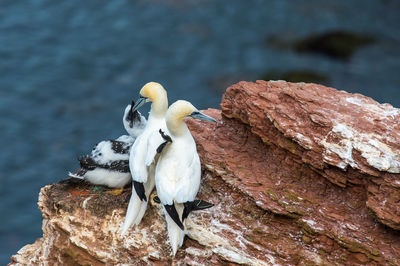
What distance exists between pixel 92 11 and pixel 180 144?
13.7m

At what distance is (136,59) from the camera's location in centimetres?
1859

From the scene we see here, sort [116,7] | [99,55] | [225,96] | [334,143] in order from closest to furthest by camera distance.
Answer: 1. [334,143]
2. [225,96]
3. [99,55]
4. [116,7]

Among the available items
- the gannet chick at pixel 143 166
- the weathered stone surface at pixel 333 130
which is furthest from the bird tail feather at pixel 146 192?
the weathered stone surface at pixel 333 130

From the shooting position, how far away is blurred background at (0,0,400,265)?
640 inches

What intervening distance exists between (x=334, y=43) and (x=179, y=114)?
1326cm

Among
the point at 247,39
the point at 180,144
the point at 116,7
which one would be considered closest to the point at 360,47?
the point at 247,39

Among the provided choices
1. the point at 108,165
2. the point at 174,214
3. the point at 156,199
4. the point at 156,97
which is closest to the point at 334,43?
the point at 156,97

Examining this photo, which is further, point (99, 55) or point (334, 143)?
point (99, 55)

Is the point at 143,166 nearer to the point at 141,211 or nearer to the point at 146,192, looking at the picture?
the point at 146,192

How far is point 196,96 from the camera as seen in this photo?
17.5 meters

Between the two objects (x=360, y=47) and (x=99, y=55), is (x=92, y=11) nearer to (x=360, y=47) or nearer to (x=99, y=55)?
(x=99, y=55)

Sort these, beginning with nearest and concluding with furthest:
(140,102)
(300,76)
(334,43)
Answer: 1. (140,102)
2. (300,76)
3. (334,43)

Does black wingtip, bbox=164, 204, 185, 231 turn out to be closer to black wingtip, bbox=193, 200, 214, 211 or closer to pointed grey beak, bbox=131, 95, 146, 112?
black wingtip, bbox=193, 200, 214, 211

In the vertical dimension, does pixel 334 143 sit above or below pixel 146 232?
above
